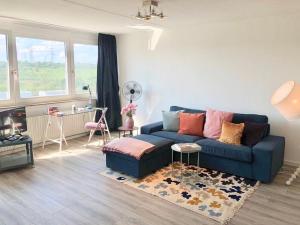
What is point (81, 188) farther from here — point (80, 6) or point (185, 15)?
point (185, 15)

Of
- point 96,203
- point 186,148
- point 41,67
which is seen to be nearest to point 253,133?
point 186,148

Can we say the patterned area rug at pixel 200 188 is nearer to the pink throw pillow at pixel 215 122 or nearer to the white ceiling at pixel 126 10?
the pink throw pillow at pixel 215 122

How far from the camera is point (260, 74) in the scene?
12.9 ft

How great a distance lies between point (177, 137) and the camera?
3.95 m

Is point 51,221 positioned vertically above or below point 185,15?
below

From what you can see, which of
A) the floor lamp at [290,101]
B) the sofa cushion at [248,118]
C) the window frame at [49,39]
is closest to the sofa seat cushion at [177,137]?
the sofa cushion at [248,118]

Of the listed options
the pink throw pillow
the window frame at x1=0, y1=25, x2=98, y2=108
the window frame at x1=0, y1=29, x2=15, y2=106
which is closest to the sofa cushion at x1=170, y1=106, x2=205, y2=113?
the pink throw pillow

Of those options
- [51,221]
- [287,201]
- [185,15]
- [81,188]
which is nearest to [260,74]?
[185,15]

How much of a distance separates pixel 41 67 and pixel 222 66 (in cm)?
333

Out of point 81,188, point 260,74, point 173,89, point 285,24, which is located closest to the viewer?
point 81,188

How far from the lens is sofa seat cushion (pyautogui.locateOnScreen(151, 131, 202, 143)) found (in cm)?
383

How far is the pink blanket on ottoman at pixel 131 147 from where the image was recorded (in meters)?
3.29

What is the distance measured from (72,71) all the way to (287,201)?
4383 mm

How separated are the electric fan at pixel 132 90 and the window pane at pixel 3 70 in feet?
6.98
